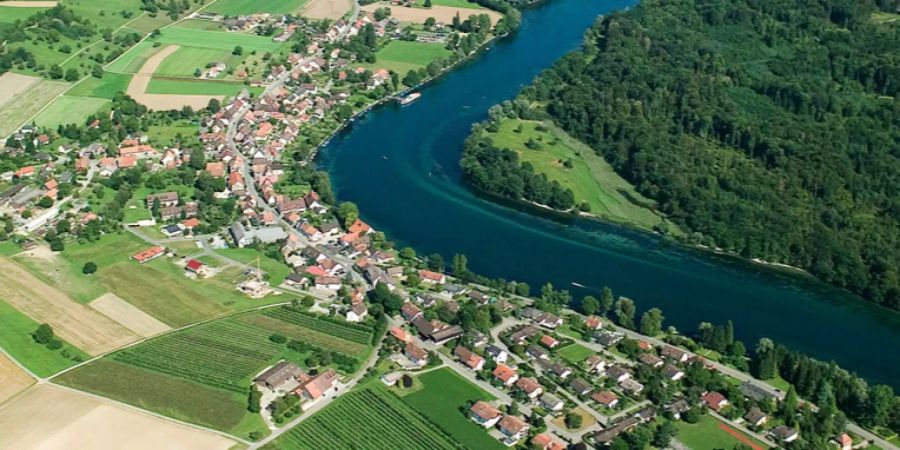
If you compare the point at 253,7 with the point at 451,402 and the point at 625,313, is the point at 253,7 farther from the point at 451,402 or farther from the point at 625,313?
the point at 451,402

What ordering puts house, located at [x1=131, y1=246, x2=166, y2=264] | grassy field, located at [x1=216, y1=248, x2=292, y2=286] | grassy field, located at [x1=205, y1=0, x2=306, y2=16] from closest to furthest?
1. grassy field, located at [x1=216, y1=248, x2=292, y2=286]
2. house, located at [x1=131, y1=246, x2=166, y2=264]
3. grassy field, located at [x1=205, y1=0, x2=306, y2=16]

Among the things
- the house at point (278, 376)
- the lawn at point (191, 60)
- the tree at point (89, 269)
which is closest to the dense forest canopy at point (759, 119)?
the lawn at point (191, 60)

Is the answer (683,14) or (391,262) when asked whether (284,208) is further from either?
(683,14)

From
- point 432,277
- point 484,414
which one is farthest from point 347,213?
point 484,414

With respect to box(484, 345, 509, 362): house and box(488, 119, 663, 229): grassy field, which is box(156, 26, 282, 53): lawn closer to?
box(488, 119, 663, 229): grassy field

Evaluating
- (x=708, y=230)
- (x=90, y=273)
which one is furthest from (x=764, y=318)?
(x=90, y=273)

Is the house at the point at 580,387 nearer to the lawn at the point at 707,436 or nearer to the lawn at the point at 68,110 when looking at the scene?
the lawn at the point at 707,436

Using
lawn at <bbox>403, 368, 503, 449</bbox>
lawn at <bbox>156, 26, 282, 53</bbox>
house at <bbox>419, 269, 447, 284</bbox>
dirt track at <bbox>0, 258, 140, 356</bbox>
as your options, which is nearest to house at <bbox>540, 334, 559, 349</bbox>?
lawn at <bbox>403, 368, 503, 449</bbox>
